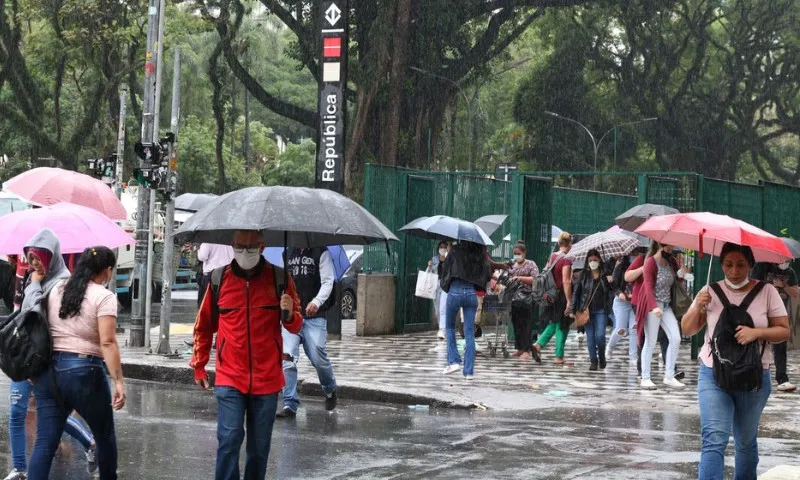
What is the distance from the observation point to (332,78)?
2081 centimetres

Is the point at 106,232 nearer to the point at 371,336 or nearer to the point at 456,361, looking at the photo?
the point at 456,361

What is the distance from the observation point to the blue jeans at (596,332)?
15.8 metres

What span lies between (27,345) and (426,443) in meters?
3.80

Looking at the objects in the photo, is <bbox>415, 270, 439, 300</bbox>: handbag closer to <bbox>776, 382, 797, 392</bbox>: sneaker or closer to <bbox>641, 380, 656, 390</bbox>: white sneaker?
<bbox>641, 380, 656, 390</bbox>: white sneaker

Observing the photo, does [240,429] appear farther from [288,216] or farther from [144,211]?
[144,211]

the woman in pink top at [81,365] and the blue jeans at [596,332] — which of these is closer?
the woman in pink top at [81,365]

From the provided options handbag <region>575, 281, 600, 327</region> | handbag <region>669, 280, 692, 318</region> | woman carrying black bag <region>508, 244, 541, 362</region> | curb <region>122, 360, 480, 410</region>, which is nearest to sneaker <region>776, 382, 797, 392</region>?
handbag <region>669, 280, 692, 318</region>

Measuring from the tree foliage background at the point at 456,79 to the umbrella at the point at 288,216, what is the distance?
2523 cm

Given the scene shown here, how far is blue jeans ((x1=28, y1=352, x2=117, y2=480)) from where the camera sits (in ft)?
22.7

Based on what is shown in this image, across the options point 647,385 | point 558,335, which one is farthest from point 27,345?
point 558,335

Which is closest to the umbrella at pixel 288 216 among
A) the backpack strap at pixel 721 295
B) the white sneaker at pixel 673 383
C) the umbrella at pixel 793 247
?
the backpack strap at pixel 721 295

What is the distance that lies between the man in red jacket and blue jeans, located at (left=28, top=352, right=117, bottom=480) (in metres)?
0.54

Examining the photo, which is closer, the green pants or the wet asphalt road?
the wet asphalt road

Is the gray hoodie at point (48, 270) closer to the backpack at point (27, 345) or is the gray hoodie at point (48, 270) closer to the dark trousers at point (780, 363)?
the backpack at point (27, 345)
